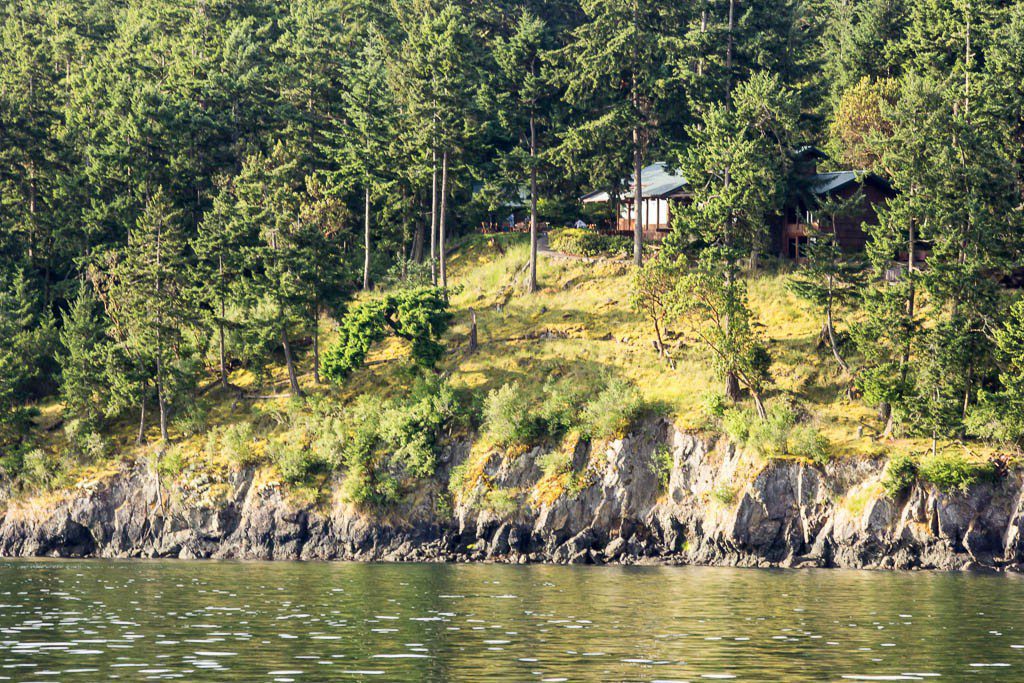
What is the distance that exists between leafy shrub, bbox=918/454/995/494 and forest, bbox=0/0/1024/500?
1980mm

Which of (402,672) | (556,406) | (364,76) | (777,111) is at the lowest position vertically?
(402,672)

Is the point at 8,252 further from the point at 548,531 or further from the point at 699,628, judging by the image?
the point at 699,628

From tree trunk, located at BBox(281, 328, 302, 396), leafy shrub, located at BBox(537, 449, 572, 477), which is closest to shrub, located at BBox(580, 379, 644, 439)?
leafy shrub, located at BBox(537, 449, 572, 477)

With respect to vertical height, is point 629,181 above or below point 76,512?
above

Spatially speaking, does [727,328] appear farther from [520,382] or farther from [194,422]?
[194,422]

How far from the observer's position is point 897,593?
159 ft

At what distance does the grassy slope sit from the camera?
69500 mm

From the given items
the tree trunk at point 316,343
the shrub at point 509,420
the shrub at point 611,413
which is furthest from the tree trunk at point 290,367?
the shrub at point 611,413

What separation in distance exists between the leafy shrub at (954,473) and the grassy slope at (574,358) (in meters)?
2.90

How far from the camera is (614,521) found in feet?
217

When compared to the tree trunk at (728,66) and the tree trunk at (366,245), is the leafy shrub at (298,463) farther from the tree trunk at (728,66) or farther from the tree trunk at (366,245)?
the tree trunk at (728,66)

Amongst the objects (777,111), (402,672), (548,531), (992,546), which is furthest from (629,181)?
(402,672)

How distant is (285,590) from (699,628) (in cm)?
1933

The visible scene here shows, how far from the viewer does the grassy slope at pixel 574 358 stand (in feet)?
228
